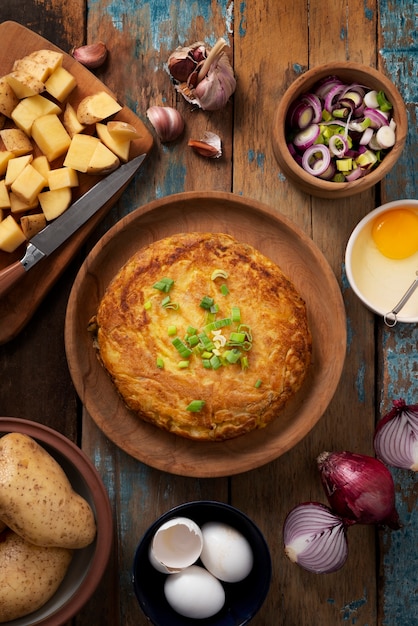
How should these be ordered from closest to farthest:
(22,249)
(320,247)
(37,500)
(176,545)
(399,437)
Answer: (37,500) < (176,545) < (399,437) < (22,249) < (320,247)

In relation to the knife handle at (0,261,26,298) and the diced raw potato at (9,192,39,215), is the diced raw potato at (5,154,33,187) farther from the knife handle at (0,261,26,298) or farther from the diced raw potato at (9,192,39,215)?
the knife handle at (0,261,26,298)

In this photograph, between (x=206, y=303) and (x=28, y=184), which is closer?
(x=206, y=303)

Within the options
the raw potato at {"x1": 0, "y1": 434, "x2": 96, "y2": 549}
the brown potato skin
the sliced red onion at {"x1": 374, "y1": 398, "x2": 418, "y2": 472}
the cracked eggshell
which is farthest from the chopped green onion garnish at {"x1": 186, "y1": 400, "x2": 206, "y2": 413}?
the sliced red onion at {"x1": 374, "y1": 398, "x2": 418, "y2": 472}

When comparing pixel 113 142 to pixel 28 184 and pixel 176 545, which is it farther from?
pixel 176 545

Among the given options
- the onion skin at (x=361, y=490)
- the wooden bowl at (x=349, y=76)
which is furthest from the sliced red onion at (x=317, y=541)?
the wooden bowl at (x=349, y=76)

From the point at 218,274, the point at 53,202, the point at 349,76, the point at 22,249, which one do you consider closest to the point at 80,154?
the point at 53,202

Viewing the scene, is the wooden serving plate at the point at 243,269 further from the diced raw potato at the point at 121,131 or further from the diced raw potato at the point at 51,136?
the diced raw potato at the point at 51,136
